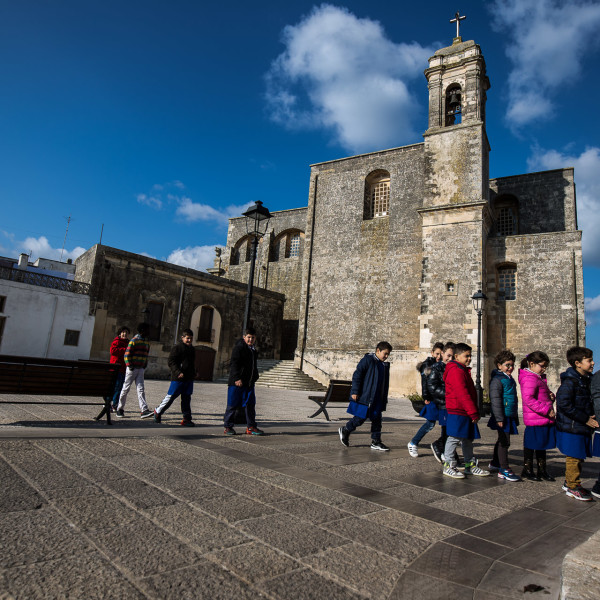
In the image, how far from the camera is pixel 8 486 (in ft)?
10.2

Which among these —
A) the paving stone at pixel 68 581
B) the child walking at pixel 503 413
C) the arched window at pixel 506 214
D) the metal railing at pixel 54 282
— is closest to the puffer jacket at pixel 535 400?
the child walking at pixel 503 413

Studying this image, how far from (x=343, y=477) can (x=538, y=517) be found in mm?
1713

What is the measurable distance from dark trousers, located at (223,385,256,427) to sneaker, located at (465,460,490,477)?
3018 millimetres

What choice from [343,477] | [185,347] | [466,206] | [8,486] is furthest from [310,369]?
[8,486]

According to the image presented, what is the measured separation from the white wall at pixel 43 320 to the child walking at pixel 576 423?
19095mm

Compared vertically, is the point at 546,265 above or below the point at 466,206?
below

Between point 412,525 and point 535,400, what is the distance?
2503 mm

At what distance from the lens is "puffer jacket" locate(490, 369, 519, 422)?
4.93 m

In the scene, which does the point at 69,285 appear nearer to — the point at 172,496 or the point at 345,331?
the point at 345,331

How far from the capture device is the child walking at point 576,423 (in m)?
4.19

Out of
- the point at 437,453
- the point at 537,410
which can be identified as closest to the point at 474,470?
the point at 437,453

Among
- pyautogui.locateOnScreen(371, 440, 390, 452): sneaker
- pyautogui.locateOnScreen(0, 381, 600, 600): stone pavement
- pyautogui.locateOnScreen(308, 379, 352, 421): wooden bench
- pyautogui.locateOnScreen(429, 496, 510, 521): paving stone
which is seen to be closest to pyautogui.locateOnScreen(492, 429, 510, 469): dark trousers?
pyautogui.locateOnScreen(0, 381, 600, 600): stone pavement

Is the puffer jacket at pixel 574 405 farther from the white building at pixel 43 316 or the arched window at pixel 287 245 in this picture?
the arched window at pixel 287 245

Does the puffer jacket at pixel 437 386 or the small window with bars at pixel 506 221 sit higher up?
the small window with bars at pixel 506 221
